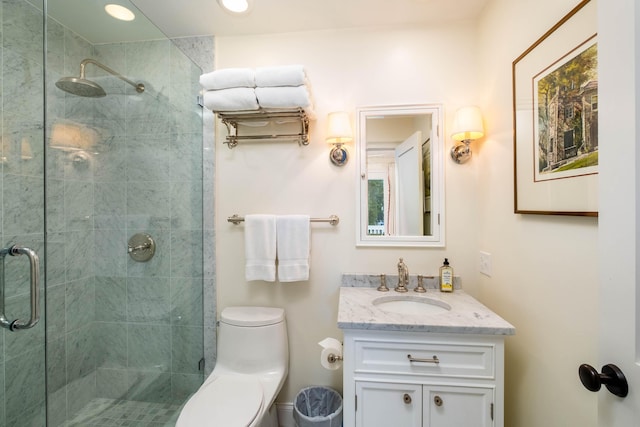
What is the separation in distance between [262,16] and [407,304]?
1.76 m

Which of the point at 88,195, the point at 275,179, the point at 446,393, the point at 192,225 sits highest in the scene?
the point at 275,179

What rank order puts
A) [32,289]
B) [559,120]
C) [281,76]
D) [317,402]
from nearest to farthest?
[559,120] < [32,289] < [281,76] < [317,402]

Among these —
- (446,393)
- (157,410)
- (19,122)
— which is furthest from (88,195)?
(446,393)

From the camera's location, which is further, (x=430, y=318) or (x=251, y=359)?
(x=251, y=359)

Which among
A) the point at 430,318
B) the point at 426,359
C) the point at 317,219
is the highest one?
the point at 317,219

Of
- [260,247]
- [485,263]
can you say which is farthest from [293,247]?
[485,263]

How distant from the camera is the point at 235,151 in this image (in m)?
1.58

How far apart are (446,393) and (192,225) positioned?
1.53 meters

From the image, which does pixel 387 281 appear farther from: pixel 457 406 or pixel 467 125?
pixel 467 125

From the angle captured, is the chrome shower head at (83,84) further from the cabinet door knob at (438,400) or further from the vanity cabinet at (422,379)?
the cabinet door knob at (438,400)

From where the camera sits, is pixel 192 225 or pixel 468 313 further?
pixel 192 225

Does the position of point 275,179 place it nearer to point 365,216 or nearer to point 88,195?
point 365,216

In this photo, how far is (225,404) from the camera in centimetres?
113

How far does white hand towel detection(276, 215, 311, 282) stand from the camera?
4.68 feet
